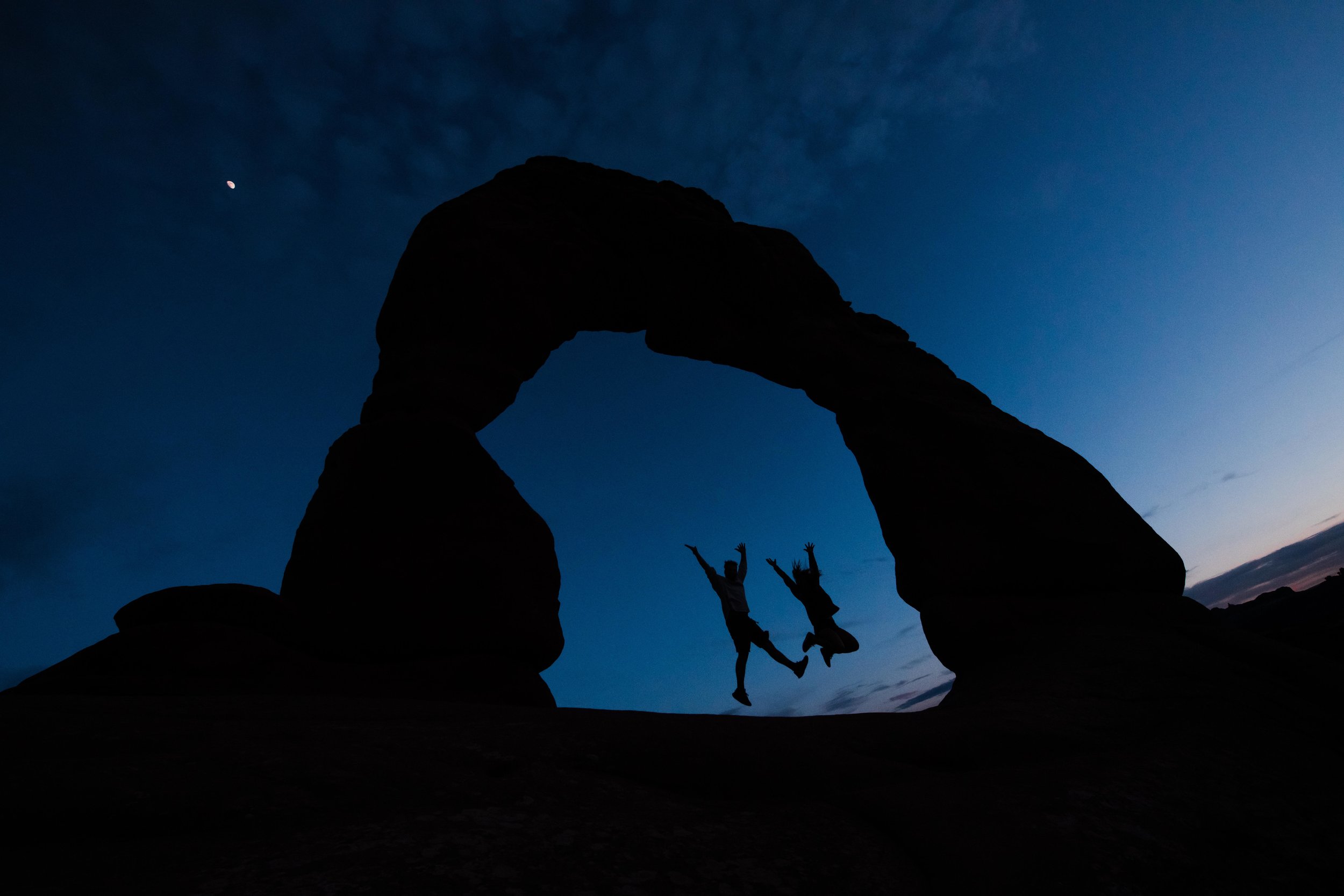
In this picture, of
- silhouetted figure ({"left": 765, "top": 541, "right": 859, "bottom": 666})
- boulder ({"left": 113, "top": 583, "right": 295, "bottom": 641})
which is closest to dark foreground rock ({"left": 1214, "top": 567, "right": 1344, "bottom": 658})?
silhouetted figure ({"left": 765, "top": 541, "right": 859, "bottom": 666})

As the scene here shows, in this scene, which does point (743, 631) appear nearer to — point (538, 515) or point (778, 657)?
point (778, 657)

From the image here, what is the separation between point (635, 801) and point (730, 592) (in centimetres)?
999

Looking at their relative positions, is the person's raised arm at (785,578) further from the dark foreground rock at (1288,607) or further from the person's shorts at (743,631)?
the dark foreground rock at (1288,607)

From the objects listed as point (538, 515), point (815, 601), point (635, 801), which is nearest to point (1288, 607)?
point (815, 601)

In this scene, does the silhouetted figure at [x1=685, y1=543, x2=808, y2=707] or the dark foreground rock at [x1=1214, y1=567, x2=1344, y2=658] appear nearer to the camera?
the silhouetted figure at [x1=685, y1=543, x2=808, y2=707]

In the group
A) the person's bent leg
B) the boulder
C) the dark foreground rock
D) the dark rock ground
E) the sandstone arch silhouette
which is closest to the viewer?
the dark rock ground

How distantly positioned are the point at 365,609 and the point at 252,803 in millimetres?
5659

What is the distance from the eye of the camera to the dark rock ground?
1938mm

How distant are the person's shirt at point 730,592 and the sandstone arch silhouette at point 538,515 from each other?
3.64m

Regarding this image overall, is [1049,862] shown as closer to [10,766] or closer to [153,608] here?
[10,766]

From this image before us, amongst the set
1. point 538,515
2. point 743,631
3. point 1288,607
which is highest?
point 538,515

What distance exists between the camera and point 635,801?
2701 millimetres

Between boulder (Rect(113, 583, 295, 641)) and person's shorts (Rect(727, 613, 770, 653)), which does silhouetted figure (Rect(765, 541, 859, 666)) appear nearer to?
person's shorts (Rect(727, 613, 770, 653))

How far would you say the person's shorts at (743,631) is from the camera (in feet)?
40.0
